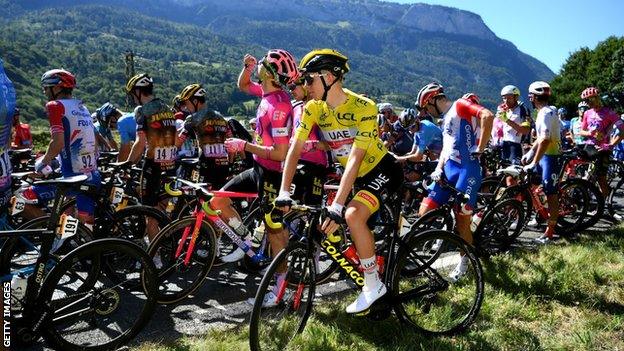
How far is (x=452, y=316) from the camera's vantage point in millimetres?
4688

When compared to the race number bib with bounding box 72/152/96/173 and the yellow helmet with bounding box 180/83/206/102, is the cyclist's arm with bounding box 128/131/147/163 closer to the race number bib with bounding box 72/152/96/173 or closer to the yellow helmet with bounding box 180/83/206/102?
the race number bib with bounding box 72/152/96/173

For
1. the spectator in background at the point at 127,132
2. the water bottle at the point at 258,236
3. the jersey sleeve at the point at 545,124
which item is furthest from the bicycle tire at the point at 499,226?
the spectator in background at the point at 127,132

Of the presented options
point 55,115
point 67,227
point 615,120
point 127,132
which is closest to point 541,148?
point 615,120

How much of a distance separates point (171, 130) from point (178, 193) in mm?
1085

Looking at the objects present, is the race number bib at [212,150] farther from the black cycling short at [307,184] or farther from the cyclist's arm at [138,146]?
the black cycling short at [307,184]

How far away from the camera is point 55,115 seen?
5.45m

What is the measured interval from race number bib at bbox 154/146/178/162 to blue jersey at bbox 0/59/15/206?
2964 mm

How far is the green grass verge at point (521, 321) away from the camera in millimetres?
4219

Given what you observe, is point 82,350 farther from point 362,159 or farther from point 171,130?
point 171,130

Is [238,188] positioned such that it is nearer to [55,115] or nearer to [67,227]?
[67,227]

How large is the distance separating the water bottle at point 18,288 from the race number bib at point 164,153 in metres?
3.02

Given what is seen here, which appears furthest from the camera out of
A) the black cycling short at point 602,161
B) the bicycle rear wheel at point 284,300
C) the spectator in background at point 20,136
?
the spectator in background at point 20,136

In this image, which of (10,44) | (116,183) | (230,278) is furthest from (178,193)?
(10,44)

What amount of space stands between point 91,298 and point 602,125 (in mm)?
9909
